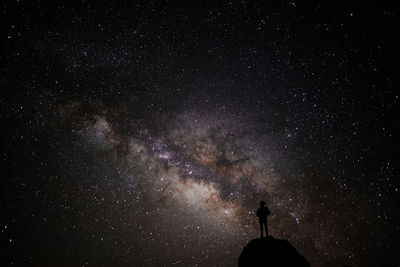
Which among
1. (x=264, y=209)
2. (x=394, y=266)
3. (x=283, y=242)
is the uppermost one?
(x=264, y=209)

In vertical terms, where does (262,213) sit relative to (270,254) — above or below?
above

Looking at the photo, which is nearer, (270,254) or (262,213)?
(270,254)

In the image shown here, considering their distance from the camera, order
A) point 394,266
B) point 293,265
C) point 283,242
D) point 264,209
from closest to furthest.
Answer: point 293,265, point 283,242, point 264,209, point 394,266

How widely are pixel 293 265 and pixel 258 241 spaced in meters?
1.52

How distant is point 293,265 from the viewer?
9.46m

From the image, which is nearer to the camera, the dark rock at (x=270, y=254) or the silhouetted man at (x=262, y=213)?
the dark rock at (x=270, y=254)

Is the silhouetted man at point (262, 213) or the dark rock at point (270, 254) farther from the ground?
the silhouetted man at point (262, 213)

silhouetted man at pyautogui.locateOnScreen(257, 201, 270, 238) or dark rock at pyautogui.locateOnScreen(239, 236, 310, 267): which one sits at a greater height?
silhouetted man at pyautogui.locateOnScreen(257, 201, 270, 238)

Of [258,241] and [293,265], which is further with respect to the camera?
[258,241]

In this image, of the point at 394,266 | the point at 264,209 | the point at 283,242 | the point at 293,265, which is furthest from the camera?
the point at 394,266

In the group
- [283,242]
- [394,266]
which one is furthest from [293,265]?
[394,266]

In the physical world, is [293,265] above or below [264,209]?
below

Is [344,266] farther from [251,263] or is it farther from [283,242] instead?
[251,263]

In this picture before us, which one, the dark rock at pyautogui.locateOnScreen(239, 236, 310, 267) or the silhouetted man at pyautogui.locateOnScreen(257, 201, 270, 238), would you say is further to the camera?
the silhouetted man at pyautogui.locateOnScreen(257, 201, 270, 238)
